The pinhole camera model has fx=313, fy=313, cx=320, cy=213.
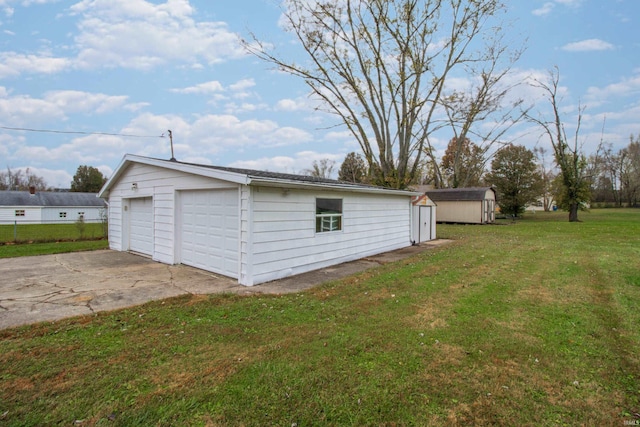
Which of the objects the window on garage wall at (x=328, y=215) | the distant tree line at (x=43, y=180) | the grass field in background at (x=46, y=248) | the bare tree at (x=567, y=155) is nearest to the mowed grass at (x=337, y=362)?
the window on garage wall at (x=328, y=215)

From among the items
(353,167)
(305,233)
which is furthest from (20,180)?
(305,233)

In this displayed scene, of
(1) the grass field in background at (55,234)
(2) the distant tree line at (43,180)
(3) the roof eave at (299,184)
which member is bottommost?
(1) the grass field in background at (55,234)

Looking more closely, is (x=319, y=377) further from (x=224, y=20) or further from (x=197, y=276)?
(x=224, y=20)

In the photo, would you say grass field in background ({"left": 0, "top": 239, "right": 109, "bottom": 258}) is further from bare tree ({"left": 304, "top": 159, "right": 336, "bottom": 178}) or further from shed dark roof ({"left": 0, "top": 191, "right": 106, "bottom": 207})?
bare tree ({"left": 304, "top": 159, "right": 336, "bottom": 178})

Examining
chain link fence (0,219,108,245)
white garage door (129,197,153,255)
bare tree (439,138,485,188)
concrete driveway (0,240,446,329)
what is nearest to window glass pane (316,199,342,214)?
concrete driveway (0,240,446,329)

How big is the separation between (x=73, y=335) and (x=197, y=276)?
3.13 metres

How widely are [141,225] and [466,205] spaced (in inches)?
897

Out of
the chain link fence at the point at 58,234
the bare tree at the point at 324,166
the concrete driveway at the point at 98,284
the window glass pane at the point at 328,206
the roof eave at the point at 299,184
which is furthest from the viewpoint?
the bare tree at the point at 324,166

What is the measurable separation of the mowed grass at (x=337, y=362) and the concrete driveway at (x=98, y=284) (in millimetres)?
595

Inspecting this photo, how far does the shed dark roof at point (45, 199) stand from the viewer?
1342 inches

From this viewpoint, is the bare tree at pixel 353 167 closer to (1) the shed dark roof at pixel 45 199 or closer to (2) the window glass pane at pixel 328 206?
(1) the shed dark roof at pixel 45 199

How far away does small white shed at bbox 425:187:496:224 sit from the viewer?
2414 centimetres

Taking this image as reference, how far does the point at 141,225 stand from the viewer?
32.6 feet

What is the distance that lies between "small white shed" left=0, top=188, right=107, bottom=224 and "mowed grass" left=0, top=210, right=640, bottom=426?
35.2 metres
